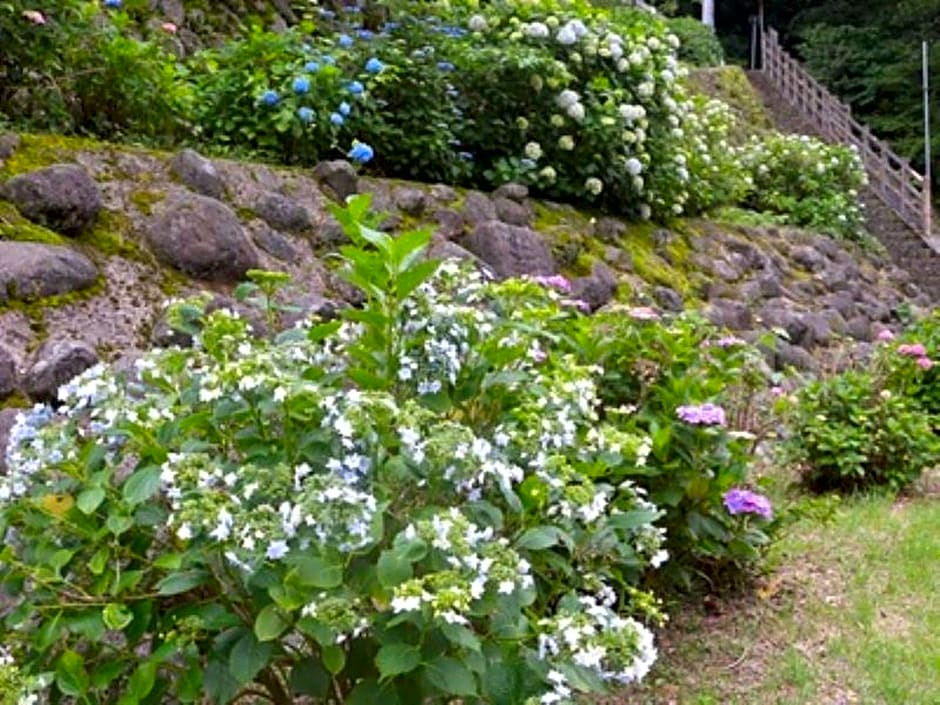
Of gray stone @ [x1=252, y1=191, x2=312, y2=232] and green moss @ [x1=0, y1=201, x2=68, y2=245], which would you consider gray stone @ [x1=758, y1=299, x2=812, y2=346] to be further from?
green moss @ [x1=0, y1=201, x2=68, y2=245]

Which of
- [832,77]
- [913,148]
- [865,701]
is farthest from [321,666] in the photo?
[832,77]

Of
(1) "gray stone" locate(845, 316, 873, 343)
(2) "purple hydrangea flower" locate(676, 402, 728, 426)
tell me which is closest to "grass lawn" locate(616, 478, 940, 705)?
(2) "purple hydrangea flower" locate(676, 402, 728, 426)

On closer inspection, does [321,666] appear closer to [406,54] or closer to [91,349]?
[91,349]

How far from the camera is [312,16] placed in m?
6.11

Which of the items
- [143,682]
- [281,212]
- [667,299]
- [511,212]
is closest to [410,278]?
[143,682]

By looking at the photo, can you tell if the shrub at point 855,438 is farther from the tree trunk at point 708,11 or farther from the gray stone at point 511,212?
the tree trunk at point 708,11

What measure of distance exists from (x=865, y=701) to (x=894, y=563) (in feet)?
3.73

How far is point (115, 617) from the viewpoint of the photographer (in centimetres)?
158

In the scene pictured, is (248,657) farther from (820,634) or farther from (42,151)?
(42,151)

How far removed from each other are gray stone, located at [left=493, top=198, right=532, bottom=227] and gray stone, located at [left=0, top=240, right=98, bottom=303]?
2477 mm

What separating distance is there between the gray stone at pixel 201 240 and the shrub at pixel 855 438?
2.39m

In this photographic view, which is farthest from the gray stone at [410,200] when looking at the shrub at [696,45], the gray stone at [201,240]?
the shrub at [696,45]

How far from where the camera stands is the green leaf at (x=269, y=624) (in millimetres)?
1525

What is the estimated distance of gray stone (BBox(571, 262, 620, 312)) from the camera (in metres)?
5.29
